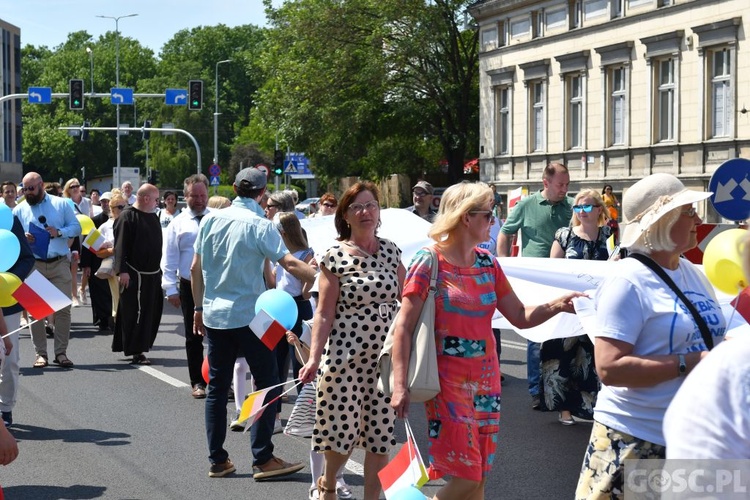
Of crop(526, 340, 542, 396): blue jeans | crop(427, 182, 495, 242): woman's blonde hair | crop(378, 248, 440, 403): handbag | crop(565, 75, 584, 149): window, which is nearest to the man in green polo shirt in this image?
crop(526, 340, 542, 396): blue jeans

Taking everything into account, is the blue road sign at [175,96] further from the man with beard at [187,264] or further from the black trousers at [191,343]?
the black trousers at [191,343]

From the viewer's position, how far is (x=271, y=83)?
51.7 metres

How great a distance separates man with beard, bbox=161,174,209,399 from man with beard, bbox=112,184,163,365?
4.24 ft

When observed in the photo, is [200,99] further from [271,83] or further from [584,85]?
[584,85]

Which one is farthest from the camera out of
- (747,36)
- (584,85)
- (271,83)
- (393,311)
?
(271,83)

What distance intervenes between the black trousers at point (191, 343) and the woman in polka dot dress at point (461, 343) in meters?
5.64

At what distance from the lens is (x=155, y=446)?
8.62m

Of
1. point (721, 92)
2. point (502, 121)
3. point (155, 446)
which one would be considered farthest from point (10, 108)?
point (155, 446)

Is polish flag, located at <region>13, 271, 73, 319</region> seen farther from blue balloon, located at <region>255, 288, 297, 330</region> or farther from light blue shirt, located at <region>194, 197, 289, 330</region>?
blue balloon, located at <region>255, 288, 297, 330</region>

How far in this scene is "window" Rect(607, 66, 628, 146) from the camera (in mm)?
38594

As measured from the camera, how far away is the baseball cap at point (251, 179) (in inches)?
310

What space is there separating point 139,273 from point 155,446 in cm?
425

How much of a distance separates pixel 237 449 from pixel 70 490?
147 cm

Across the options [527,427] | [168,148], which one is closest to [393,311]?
[527,427]
